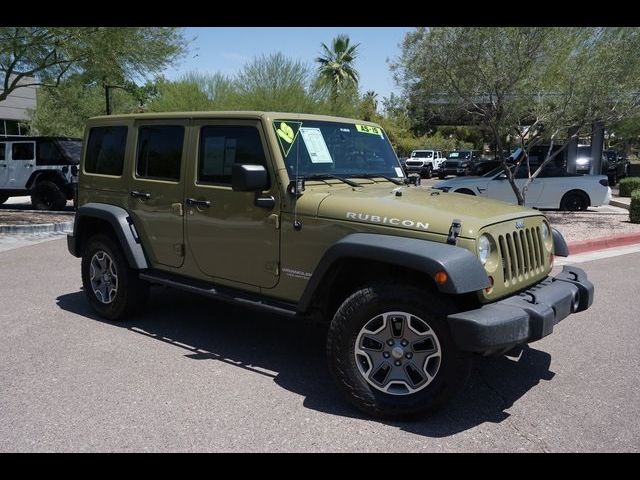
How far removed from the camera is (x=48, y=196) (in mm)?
15234

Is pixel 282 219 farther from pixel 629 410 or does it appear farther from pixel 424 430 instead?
pixel 629 410

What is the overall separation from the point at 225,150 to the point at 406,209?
164 cm

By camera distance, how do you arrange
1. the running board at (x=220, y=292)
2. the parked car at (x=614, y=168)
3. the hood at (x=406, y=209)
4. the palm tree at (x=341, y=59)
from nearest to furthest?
1. the hood at (x=406, y=209)
2. the running board at (x=220, y=292)
3. the parked car at (x=614, y=168)
4. the palm tree at (x=341, y=59)

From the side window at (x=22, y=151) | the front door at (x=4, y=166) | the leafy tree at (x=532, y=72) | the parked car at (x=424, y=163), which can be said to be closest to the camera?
the leafy tree at (x=532, y=72)

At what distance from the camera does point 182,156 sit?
492 cm

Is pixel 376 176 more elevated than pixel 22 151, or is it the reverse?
pixel 22 151

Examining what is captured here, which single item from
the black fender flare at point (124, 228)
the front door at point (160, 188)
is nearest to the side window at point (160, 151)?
the front door at point (160, 188)

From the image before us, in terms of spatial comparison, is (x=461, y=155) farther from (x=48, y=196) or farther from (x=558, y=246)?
(x=558, y=246)

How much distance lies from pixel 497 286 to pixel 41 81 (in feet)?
46.6

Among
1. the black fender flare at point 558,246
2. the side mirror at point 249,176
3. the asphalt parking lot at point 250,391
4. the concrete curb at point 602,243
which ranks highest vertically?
the side mirror at point 249,176

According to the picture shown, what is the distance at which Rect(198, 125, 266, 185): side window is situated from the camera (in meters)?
4.45

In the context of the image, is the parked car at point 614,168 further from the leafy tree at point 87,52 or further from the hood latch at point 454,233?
the hood latch at point 454,233

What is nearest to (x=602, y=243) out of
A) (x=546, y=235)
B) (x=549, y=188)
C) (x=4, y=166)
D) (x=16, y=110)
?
(x=549, y=188)

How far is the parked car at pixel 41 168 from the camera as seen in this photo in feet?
49.0
